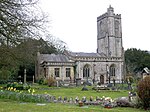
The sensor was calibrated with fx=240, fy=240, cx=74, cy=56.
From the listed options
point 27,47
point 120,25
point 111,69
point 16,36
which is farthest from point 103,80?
point 16,36

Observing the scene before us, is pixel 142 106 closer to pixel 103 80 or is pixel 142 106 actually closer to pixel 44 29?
pixel 44 29

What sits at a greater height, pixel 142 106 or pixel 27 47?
pixel 27 47

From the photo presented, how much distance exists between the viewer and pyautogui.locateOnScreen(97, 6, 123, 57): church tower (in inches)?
2462

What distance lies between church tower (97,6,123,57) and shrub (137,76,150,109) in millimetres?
49965

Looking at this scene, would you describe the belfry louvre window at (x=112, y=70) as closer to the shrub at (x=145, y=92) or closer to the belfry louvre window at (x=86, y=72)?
the belfry louvre window at (x=86, y=72)

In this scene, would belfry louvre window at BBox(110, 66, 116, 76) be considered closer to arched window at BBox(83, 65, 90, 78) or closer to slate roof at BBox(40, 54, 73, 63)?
arched window at BBox(83, 65, 90, 78)

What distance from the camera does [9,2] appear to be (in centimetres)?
1492

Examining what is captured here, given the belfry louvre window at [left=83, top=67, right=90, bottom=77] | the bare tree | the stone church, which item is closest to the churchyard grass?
the bare tree

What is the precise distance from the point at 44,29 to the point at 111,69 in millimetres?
37345

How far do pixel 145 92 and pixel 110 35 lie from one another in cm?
5248

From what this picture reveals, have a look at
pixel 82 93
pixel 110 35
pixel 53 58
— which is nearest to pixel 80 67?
pixel 53 58

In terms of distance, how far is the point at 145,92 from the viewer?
1135 centimetres

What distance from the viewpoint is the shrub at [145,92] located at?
37.1ft

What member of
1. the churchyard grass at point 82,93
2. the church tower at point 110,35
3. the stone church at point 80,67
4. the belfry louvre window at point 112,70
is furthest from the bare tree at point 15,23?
the church tower at point 110,35
